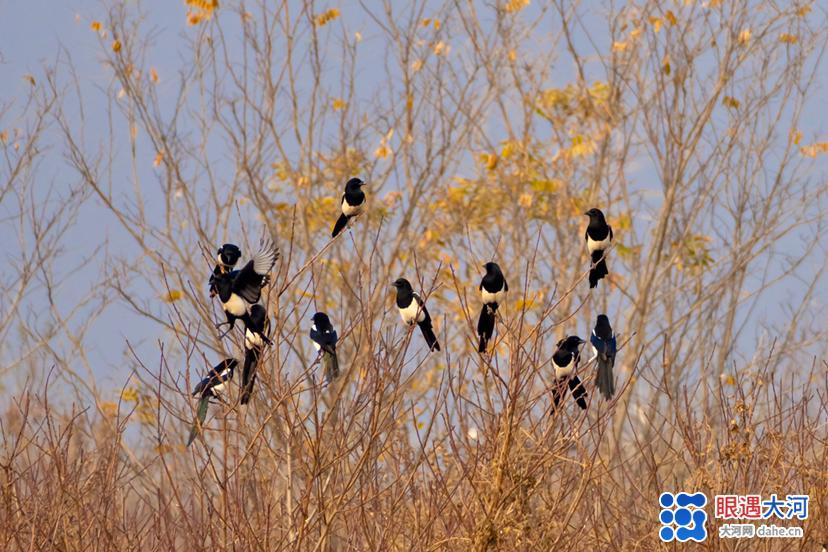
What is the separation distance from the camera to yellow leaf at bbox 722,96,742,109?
36.8 ft

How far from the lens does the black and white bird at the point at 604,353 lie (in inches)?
233

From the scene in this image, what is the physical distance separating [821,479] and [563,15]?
265 inches

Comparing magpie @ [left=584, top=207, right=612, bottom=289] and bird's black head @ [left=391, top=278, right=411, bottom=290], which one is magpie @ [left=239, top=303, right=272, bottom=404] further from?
magpie @ [left=584, top=207, right=612, bottom=289]

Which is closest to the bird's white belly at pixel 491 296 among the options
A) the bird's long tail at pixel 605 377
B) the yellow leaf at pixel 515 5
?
the bird's long tail at pixel 605 377

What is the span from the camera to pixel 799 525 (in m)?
5.41

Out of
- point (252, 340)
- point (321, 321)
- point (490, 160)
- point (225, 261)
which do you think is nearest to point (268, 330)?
point (252, 340)

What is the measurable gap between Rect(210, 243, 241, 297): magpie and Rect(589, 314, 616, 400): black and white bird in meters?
1.78

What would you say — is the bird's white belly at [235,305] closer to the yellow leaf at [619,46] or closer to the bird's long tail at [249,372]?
the bird's long tail at [249,372]

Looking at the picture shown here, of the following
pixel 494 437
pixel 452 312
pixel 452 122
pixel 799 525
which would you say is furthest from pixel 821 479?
pixel 452 312

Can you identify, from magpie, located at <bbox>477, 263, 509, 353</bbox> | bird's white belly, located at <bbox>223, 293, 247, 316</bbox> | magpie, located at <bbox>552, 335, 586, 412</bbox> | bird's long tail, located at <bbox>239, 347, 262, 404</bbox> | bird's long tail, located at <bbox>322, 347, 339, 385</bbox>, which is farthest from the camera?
magpie, located at <bbox>477, 263, 509, 353</bbox>

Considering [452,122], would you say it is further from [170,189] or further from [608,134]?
[170,189]

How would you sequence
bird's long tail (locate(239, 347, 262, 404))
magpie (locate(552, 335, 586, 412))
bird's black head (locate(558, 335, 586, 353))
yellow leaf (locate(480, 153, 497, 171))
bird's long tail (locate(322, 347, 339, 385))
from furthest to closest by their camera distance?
yellow leaf (locate(480, 153, 497, 171)) → bird's black head (locate(558, 335, 586, 353)) → magpie (locate(552, 335, 586, 412)) → bird's long tail (locate(322, 347, 339, 385)) → bird's long tail (locate(239, 347, 262, 404))

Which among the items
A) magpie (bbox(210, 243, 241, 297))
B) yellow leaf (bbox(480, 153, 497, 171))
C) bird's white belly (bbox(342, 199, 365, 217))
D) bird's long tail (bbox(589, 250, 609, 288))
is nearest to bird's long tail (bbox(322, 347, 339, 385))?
magpie (bbox(210, 243, 241, 297))

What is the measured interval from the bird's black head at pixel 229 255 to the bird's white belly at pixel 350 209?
1349mm
